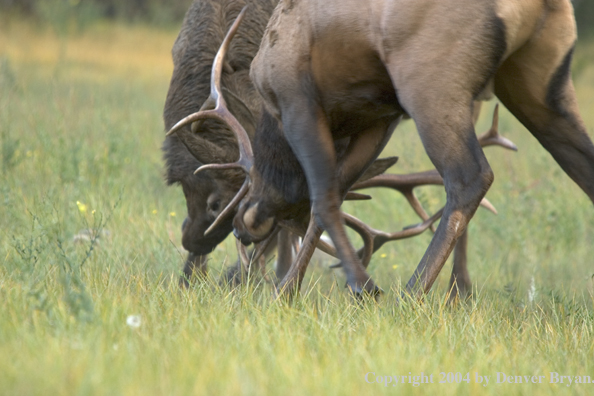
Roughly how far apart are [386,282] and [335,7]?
2353 mm

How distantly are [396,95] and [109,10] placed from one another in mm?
21231

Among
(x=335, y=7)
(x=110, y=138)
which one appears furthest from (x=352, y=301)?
(x=110, y=138)

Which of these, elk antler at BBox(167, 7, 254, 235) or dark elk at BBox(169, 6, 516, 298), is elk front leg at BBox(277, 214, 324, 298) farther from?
elk antler at BBox(167, 7, 254, 235)

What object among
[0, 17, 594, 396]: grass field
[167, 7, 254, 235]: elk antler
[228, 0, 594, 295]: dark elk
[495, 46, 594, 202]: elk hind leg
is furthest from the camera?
[167, 7, 254, 235]: elk antler

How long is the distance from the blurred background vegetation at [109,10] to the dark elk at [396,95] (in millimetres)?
11411

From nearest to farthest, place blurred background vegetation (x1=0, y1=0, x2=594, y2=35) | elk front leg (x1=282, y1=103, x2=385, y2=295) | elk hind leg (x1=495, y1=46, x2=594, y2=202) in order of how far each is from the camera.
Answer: elk hind leg (x1=495, y1=46, x2=594, y2=202)
elk front leg (x1=282, y1=103, x2=385, y2=295)
blurred background vegetation (x1=0, y1=0, x2=594, y2=35)

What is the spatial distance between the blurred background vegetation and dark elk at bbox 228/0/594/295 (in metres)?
11.4

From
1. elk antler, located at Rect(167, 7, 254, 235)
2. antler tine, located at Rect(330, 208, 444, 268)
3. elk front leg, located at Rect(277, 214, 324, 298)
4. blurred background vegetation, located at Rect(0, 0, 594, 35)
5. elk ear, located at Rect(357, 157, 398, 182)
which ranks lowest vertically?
blurred background vegetation, located at Rect(0, 0, 594, 35)

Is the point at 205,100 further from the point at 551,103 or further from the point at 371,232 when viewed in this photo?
the point at 551,103

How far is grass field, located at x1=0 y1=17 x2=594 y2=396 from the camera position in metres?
2.24

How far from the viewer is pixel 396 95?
3.39 metres

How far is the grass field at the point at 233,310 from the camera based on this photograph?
7.34ft

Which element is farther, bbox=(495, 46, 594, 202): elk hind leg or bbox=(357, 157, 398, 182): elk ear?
bbox=(357, 157, 398, 182): elk ear

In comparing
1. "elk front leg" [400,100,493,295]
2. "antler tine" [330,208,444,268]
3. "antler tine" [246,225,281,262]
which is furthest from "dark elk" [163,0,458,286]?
"elk front leg" [400,100,493,295]
